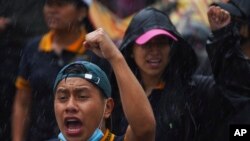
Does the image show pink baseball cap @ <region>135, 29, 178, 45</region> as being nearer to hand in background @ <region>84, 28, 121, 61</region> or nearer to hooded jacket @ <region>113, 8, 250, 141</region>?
hooded jacket @ <region>113, 8, 250, 141</region>

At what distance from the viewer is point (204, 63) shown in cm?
790

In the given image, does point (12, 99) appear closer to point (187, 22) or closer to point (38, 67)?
point (38, 67)

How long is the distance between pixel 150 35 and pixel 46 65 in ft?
3.20

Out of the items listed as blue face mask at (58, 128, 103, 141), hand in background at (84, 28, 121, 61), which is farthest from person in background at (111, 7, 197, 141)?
hand in background at (84, 28, 121, 61)

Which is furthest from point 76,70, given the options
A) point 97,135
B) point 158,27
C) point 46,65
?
point 46,65

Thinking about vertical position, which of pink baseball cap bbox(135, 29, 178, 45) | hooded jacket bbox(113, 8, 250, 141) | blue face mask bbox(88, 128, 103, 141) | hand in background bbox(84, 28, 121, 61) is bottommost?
hooded jacket bbox(113, 8, 250, 141)

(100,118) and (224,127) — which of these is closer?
(100,118)

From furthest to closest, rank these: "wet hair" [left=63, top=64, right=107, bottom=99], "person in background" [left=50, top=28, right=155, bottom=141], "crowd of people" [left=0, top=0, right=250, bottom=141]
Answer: "wet hair" [left=63, top=64, right=107, bottom=99] → "crowd of people" [left=0, top=0, right=250, bottom=141] → "person in background" [left=50, top=28, right=155, bottom=141]

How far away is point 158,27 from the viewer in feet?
22.1

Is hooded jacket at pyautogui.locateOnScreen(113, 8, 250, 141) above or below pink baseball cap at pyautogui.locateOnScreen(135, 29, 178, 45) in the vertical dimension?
below

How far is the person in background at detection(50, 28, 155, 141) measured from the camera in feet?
17.5

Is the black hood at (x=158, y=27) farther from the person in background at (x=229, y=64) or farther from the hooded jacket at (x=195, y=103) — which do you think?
the person in background at (x=229, y=64)

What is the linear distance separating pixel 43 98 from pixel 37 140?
307 millimetres

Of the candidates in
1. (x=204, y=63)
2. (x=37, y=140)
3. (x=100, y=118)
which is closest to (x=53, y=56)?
(x=37, y=140)
